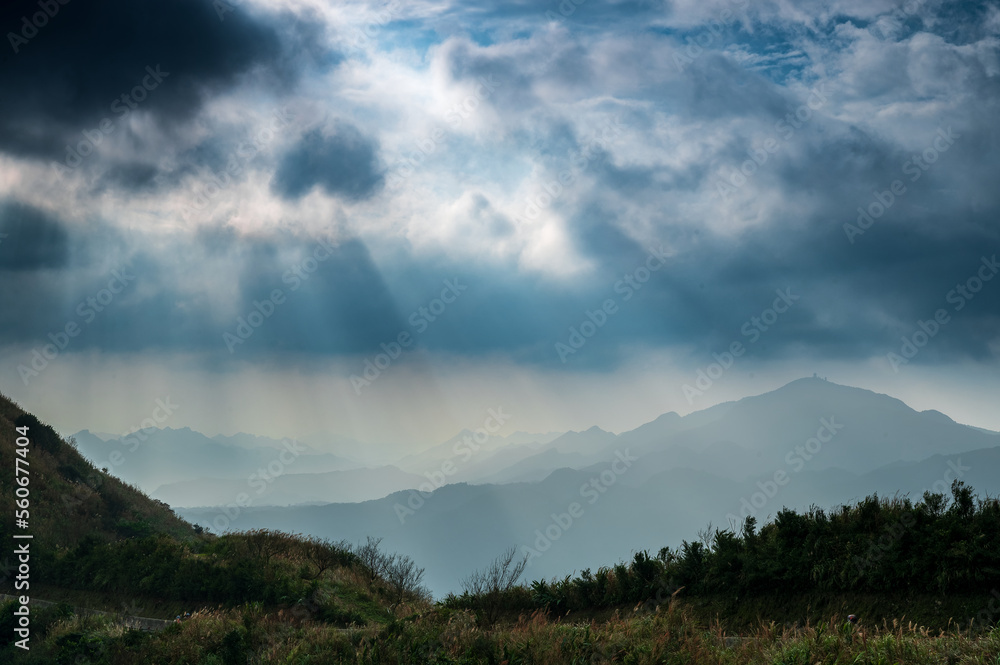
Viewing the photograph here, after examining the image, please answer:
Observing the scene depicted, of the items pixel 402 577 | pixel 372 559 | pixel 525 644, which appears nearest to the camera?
pixel 525 644

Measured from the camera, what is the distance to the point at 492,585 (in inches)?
643

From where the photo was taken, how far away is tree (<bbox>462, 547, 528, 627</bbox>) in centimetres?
1476

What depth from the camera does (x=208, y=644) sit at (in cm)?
1284

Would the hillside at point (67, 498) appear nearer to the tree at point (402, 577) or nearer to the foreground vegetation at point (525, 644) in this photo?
the tree at point (402, 577)

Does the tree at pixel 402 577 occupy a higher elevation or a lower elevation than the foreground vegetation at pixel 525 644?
lower

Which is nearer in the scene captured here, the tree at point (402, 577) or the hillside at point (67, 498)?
the tree at point (402, 577)

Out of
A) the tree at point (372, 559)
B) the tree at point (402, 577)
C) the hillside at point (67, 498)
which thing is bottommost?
the tree at point (402, 577)

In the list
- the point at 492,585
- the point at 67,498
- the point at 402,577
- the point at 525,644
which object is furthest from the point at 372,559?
the point at 67,498

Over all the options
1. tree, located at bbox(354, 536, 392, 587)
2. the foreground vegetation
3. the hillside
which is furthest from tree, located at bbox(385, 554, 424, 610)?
the hillside

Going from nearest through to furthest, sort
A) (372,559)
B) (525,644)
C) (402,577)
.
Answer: (525,644) → (402,577) → (372,559)

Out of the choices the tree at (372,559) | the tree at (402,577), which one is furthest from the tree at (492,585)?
the tree at (372,559)

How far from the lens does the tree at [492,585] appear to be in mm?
14764

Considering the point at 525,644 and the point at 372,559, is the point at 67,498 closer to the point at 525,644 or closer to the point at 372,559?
the point at 372,559

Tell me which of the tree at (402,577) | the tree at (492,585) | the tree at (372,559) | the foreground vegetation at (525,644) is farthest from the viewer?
the tree at (372,559)
